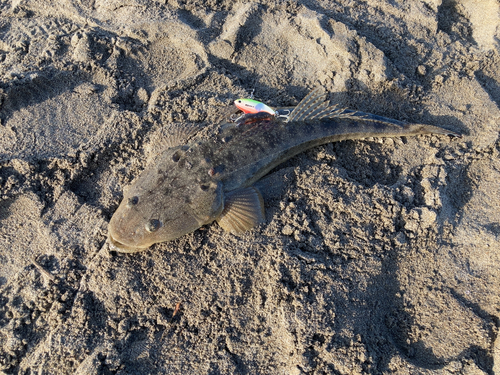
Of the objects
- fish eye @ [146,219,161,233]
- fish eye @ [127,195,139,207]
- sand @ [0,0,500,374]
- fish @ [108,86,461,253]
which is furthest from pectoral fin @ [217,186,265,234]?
fish eye @ [127,195,139,207]

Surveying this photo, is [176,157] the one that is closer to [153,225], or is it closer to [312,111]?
[153,225]

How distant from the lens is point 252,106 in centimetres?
437

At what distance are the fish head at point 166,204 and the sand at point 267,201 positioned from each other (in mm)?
242

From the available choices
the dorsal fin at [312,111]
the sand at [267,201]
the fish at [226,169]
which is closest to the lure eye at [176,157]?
the fish at [226,169]

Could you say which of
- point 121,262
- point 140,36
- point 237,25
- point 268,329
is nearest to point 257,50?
point 237,25

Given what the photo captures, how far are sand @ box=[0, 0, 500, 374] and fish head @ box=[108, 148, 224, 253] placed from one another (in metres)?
0.24

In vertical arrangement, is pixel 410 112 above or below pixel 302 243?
above

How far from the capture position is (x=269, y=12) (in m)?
5.09

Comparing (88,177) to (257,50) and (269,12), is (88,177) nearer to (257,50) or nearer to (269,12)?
(257,50)

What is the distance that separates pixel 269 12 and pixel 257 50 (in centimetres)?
64

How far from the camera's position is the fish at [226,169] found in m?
3.51

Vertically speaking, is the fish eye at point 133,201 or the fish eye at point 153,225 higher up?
the fish eye at point 133,201

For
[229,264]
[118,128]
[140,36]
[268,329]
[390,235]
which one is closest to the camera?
[268,329]

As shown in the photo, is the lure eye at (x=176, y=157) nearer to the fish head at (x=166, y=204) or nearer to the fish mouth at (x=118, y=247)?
the fish head at (x=166, y=204)
